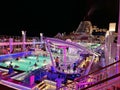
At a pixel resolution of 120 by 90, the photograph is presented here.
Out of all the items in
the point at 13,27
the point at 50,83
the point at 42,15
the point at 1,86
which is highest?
the point at 42,15

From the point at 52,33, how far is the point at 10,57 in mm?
31803

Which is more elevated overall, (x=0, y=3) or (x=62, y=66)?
(x=0, y=3)

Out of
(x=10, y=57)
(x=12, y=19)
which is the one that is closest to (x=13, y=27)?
(x=12, y=19)

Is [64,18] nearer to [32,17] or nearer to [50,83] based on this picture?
[32,17]

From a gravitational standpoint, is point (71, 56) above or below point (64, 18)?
below

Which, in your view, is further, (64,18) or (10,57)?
(64,18)

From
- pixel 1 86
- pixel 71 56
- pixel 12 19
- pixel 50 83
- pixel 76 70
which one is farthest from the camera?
pixel 12 19

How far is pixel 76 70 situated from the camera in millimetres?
11000

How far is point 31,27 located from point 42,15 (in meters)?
3.55

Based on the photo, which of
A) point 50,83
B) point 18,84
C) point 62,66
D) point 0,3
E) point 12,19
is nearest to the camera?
point 18,84

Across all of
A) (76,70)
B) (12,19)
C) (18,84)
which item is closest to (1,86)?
(18,84)

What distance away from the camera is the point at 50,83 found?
8.91 m

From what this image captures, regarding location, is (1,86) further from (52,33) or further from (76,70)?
(52,33)

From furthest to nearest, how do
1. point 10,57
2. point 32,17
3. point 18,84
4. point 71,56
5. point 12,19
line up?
point 32,17 < point 12,19 < point 71,56 < point 10,57 < point 18,84
